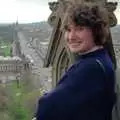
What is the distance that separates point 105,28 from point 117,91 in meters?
0.25

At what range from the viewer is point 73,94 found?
2.00m

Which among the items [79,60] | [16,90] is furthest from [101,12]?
[16,90]

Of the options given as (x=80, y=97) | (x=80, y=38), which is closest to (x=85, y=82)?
(x=80, y=97)

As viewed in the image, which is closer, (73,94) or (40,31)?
(73,94)

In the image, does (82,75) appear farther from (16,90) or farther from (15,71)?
(15,71)

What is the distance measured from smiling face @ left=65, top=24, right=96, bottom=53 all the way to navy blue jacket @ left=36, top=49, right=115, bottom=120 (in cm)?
9

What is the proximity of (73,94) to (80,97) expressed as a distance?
1.1 inches

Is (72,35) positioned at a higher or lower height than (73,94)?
higher

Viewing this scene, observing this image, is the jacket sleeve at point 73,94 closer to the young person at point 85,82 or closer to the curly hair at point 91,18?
the young person at point 85,82

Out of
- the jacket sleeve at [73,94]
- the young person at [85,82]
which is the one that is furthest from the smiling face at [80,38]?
the jacket sleeve at [73,94]

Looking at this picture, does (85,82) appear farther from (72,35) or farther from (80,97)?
(72,35)

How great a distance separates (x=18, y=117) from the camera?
22516mm

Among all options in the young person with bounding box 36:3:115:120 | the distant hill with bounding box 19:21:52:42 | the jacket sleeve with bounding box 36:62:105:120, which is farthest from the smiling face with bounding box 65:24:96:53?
the distant hill with bounding box 19:21:52:42

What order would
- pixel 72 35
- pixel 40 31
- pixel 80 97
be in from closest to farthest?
pixel 80 97
pixel 72 35
pixel 40 31
